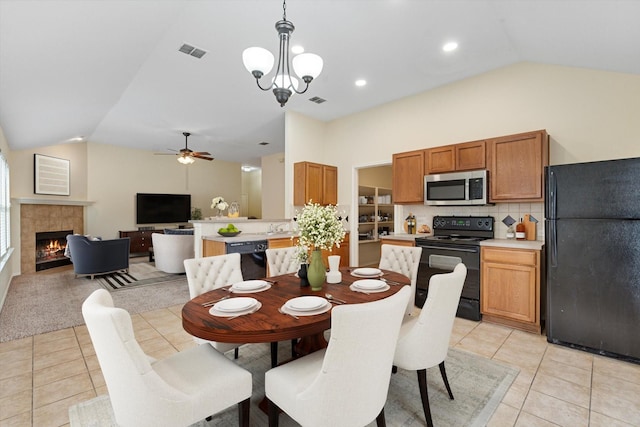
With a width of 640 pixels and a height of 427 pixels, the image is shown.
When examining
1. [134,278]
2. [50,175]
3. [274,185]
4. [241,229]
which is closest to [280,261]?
[241,229]

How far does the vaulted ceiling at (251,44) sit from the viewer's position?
2.36m

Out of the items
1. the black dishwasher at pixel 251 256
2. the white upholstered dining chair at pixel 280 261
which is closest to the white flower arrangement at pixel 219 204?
the black dishwasher at pixel 251 256

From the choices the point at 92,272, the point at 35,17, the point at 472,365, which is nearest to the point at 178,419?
the point at 472,365

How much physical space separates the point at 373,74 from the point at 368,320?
12.0ft

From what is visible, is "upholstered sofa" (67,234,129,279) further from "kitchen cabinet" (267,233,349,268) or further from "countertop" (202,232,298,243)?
"kitchen cabinet" (267,233,349,268)

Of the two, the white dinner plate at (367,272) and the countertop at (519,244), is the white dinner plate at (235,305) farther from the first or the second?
the countertop at (519,244)

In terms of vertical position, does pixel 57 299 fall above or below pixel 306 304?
below

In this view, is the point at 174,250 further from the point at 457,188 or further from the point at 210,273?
the point at 457,188

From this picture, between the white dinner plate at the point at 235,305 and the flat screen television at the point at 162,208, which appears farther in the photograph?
the flat screen television at the point at 162,208

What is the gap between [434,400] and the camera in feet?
6.40

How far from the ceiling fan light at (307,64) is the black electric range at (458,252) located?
96.9 inches

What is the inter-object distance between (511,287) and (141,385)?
338 cm

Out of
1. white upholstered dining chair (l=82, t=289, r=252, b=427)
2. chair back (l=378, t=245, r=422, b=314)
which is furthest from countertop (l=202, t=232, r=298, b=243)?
white upholstered dining chair (l=82, t=289, r=252, b=427)

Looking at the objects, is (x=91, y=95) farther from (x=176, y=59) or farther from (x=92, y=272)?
(x=92, y=272)
